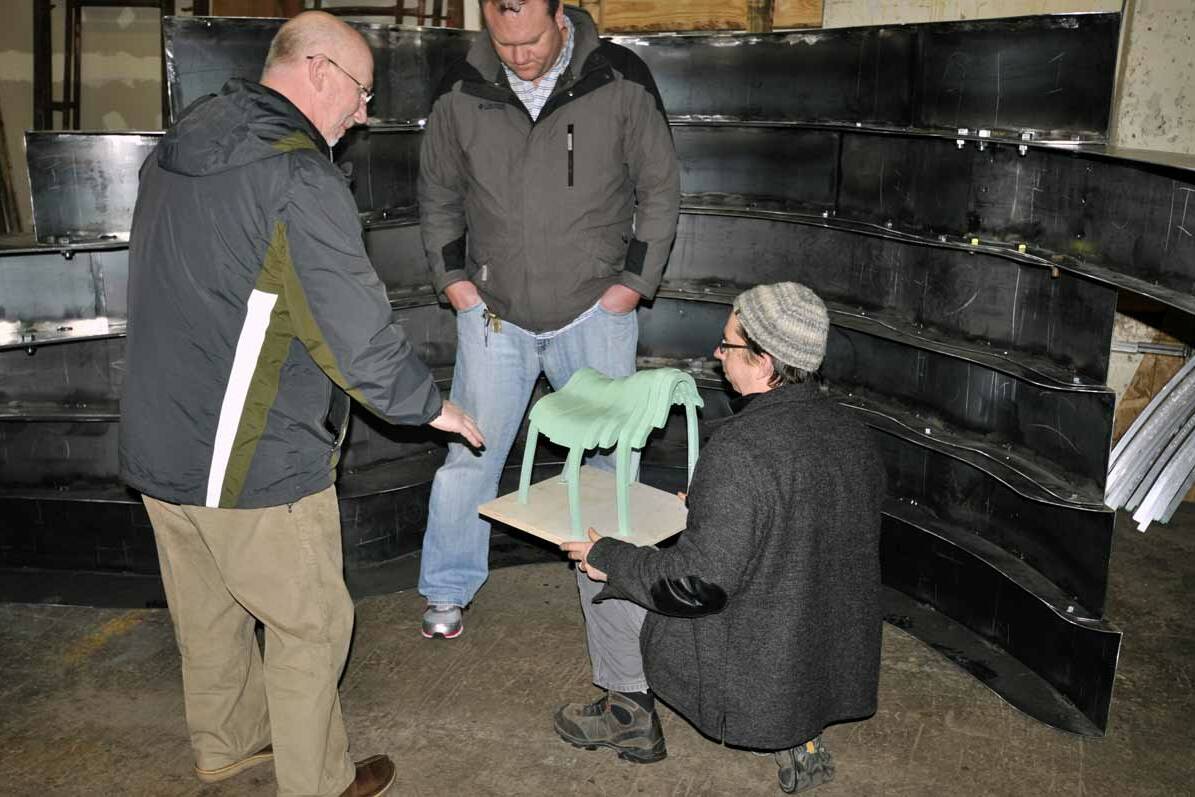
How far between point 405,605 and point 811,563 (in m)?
1.94

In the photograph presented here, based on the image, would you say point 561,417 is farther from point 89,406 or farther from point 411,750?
point 89,406

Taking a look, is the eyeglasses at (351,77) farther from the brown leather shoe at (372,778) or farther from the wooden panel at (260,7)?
the wooden panel at (260,7)

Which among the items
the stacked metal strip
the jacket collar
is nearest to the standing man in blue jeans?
the jacket collar

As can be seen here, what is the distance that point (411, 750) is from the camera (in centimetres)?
319

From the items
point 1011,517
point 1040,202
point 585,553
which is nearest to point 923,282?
point 1040,202

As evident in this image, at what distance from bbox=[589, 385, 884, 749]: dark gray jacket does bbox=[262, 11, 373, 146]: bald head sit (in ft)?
3.86

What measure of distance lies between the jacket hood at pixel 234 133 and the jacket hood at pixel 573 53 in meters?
1.11

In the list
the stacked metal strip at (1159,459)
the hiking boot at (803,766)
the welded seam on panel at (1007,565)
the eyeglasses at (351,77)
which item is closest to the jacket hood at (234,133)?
the eyeglasses at (351,77)

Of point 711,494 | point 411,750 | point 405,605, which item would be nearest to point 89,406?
point 405,605

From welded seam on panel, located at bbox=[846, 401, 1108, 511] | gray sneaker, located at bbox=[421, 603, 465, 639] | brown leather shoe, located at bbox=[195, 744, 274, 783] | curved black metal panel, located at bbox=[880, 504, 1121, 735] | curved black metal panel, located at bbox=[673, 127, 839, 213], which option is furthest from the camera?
curved black metal panel, located at bbox=[673, 127, 839, 213]

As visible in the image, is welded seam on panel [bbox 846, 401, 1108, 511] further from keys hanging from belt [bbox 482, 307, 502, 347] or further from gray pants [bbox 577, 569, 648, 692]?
keys hanging from belt [bbox 482, 307, 502, 347]

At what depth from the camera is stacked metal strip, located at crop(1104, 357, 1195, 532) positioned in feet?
13.5

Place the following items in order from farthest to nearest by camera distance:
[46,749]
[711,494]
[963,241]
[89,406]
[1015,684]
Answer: [89,406] → [963,241] → [1015,684] → [46,749] → [711,494]

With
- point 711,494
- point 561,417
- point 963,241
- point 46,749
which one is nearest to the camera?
point 711,494
